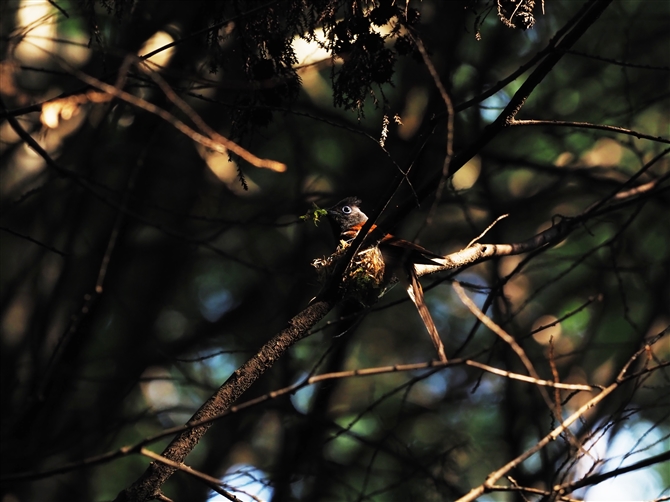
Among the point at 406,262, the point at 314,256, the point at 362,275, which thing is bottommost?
the point at 362,275

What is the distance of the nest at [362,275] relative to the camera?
3.93 meters

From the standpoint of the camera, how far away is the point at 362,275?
13.1 ft

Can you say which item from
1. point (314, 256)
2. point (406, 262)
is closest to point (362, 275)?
point (406, 262)

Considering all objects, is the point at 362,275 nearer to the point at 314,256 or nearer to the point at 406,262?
the point at 406,262

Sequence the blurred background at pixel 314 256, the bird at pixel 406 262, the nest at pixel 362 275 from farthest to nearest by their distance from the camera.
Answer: the blurred background at pixel 314 256
the bird at pixel 406 262
the nest at pixel 362 275

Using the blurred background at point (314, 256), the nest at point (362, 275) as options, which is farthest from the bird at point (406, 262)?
Result: the blurred background at point (314, 256)

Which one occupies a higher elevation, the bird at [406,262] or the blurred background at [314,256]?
the blurred background at [314,256]

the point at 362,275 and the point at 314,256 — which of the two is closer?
the point at 362,275

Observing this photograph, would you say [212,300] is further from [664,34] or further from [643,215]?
[664,34]

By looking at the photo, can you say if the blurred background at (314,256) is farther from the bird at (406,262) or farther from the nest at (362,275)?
the nest at (362,275)

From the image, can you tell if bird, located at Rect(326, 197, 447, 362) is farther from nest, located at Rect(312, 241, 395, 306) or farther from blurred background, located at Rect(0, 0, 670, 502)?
blurred background, located at Rect(0, 0, 670, 502)

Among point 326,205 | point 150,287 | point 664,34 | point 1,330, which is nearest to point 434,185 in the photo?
point 326,205

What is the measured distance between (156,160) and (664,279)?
6562mm

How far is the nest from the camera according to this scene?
3928 millimetres
